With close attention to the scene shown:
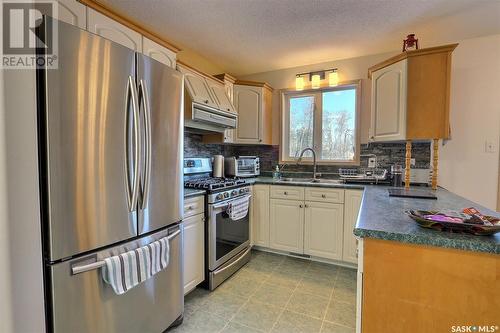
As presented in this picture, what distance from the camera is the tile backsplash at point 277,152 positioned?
8.86 feet

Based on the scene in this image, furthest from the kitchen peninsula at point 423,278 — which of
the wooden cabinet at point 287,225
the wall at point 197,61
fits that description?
the wall at point 197,61

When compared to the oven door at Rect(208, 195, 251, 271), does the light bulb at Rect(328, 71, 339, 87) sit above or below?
above

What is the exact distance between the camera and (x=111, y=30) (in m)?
1.67

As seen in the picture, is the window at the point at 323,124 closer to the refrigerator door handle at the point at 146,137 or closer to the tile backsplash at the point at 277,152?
the tile backsplash at the point at 277,152

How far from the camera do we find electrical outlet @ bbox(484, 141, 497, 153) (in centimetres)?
235

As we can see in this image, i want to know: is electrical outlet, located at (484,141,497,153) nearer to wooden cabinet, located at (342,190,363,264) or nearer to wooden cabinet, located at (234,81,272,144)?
wooden cabinet, located at (342,190,363,264)

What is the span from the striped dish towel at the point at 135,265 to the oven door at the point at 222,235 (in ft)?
2.06

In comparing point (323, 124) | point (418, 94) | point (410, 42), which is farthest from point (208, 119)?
point (410, 42)

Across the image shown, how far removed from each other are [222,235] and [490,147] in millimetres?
2768

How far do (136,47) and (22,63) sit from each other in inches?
41.4

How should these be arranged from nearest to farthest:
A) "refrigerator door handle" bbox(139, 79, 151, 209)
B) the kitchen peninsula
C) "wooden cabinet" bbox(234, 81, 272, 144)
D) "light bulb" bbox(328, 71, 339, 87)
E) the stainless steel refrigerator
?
1. the kitchen peninsula
2. the stainless steel refrigerator
3. "refrigerator door handle" bbox(139, 79, 151, 209)
4. "light bulb" bbox(328, 71, 339, 87)
5. "wooden cabinet" bbox(234, 81, 272, 144)

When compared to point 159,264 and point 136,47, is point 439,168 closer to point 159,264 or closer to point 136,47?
point 159,264
